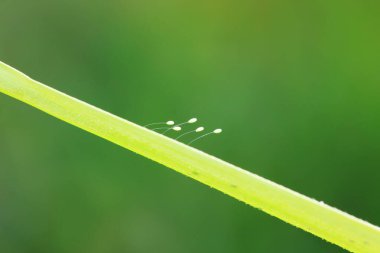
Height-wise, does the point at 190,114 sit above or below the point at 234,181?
below

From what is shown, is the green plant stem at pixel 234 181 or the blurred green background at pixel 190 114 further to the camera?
the blurred green background at pixel 190 114

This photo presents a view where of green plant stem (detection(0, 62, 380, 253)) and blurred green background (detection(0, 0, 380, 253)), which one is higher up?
green plant stem (detection(0, 62, 380, 253))

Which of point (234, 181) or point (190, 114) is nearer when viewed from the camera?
point (234, 181)

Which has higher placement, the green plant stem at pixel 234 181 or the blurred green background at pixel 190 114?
the green plant stem at pixel 234 181

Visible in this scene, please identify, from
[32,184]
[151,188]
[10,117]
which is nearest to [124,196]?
[151,188]

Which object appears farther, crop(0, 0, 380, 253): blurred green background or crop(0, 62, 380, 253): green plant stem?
crop(0, 0, 380, 253): blurred green background
